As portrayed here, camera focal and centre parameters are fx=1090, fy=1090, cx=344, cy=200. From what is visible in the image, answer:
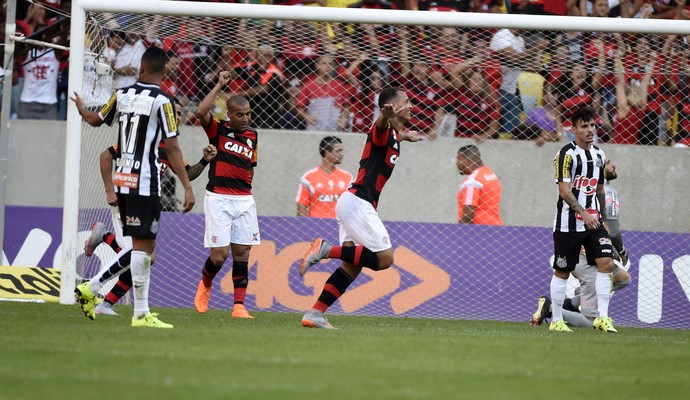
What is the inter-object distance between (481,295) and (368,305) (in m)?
1.33

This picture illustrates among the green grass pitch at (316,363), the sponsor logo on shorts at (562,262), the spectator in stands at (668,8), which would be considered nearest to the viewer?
the green grass pitch at (316,363)

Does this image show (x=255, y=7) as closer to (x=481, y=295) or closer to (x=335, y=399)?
(x=481, y=295)

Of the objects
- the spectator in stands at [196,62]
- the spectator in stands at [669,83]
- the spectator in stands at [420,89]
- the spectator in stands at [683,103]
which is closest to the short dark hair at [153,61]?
the spectator in stands at [196,62]

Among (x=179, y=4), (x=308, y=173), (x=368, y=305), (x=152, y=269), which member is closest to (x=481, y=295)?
(x=368, y=305)

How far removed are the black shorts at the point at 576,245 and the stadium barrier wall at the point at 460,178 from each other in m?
4.19

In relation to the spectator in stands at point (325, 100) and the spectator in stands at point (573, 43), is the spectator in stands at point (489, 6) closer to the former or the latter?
the spectator in stands at point (325, 100)

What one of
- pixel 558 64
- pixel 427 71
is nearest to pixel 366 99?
pixel 427 71

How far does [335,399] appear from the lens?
5090 mm

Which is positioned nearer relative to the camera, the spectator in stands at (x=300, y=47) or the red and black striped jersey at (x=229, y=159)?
the red and black striped jersey at (x=229, y=159)

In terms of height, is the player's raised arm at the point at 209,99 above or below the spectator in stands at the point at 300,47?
below

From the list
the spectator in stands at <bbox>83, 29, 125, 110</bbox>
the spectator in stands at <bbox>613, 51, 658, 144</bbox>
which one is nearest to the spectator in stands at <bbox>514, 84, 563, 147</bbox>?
the spectator in stands at <bbox>613, 51, 658, 144</bbox>

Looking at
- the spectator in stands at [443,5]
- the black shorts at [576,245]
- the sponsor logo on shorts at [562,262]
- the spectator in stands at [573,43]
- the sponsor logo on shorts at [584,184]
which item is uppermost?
the spectator in stands at [443,5]

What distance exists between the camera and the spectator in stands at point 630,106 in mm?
13523

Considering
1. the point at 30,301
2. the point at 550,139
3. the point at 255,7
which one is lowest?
the point at 30,301
